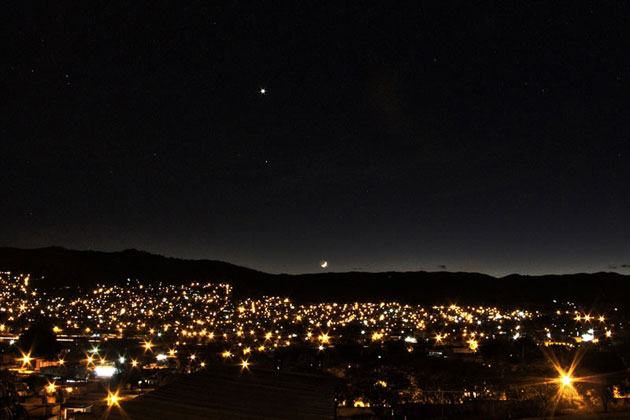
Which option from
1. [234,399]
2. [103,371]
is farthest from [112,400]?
[103,371]

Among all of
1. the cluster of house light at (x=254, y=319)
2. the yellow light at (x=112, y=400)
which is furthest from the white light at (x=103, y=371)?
the yellow light at (x=112, y=400)

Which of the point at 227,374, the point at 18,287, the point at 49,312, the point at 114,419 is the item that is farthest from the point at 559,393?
the point at 18,287

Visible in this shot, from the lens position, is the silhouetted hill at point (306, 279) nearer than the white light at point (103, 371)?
No

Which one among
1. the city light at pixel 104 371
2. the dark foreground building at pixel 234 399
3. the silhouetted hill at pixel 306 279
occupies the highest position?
the silhouetted hill at pixel 306 279

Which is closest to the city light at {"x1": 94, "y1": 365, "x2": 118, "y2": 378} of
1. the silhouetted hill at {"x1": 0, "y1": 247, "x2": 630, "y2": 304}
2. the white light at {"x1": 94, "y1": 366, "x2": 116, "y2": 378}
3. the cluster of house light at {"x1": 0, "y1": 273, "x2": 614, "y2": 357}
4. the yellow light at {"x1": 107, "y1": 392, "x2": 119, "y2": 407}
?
the white light at {"x1": 94, "y1": 366, "x2": 116, "y2": 378}

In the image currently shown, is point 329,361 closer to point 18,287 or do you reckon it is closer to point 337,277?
point 18,287

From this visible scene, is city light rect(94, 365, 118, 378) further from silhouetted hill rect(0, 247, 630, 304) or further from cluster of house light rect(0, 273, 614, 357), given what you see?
silhouetted hill rect(0, 247, 630, 304)

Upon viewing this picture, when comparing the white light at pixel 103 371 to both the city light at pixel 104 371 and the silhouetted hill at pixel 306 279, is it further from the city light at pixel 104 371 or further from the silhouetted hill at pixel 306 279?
the silhouetted hill at pixel 306 279

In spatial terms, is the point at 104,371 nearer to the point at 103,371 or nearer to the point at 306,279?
the point at 103,371
